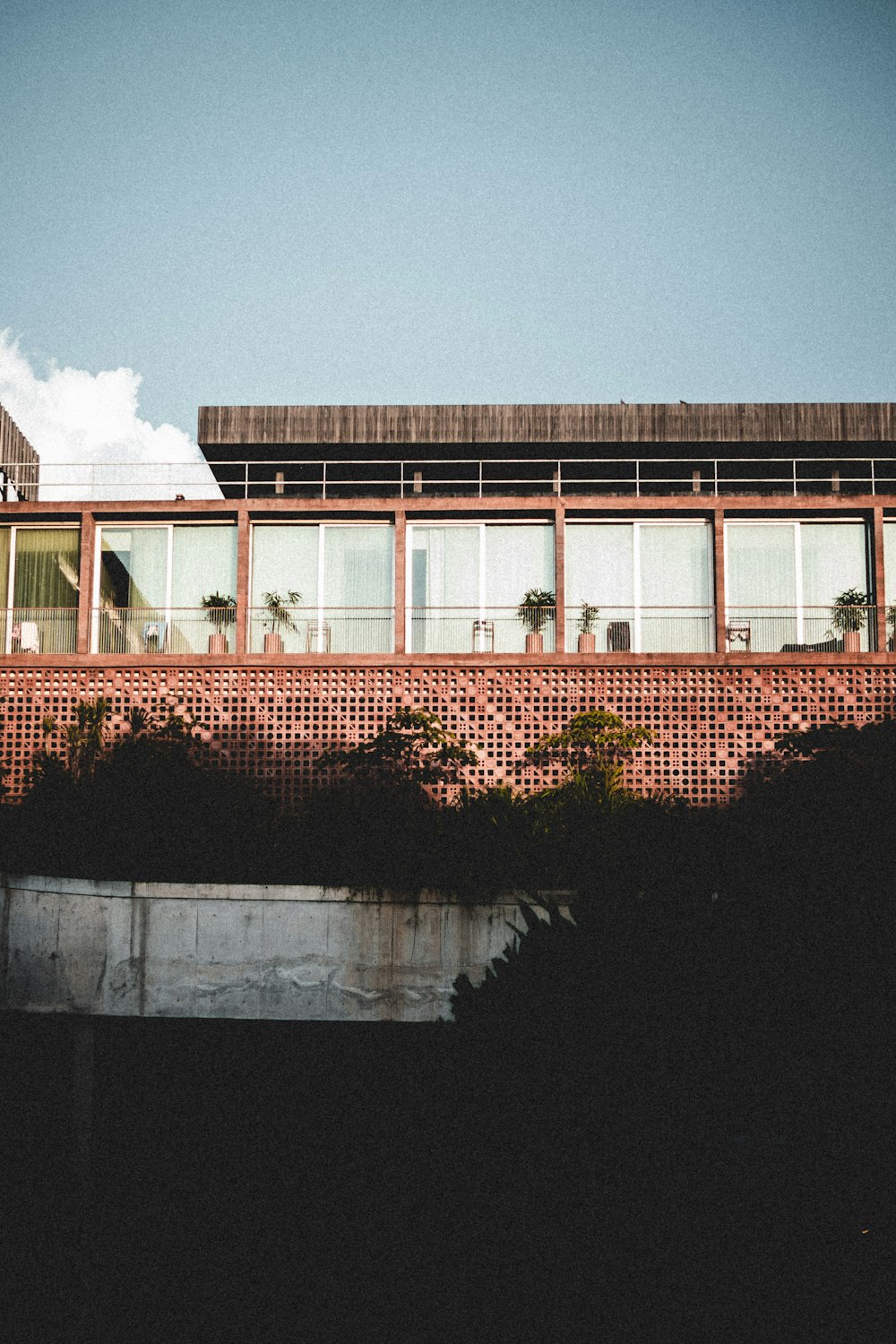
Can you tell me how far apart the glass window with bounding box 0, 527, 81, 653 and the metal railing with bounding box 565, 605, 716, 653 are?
8.84m

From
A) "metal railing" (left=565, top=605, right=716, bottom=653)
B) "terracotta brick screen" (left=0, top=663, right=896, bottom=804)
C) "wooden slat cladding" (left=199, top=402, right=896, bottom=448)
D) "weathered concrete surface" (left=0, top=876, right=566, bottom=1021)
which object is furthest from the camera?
"wooden slat cladding" (left=199, top=402, right=896, bottom=448)

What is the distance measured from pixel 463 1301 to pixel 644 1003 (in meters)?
3.21

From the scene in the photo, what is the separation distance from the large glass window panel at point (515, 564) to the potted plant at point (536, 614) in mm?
90

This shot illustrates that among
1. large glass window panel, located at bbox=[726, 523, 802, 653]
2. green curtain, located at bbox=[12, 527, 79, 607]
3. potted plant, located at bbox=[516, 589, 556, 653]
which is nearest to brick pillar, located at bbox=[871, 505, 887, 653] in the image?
large glass window panel, located at bbox=[726, 523, 802, 653]

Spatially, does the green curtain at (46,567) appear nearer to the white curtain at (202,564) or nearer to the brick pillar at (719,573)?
the white curtain at (202,564)

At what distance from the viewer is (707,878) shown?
12117mm

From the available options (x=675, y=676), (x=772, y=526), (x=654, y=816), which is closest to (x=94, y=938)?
(x=654, y=816)

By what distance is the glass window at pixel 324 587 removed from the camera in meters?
19.9

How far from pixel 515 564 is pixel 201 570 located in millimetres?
5705

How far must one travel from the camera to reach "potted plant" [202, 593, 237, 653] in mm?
19156

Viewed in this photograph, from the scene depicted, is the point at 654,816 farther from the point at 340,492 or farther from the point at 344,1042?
the point at 340,492

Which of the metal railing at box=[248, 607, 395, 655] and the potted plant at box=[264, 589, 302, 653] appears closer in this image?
the potted plant at box=[264, 589, 302, 653]

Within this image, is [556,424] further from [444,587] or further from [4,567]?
[4,567]

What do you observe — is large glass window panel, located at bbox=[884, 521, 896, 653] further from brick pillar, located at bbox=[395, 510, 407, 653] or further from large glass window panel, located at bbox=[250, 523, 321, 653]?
large glass window panel, located at bbox=[250, 523, 321, 653]
